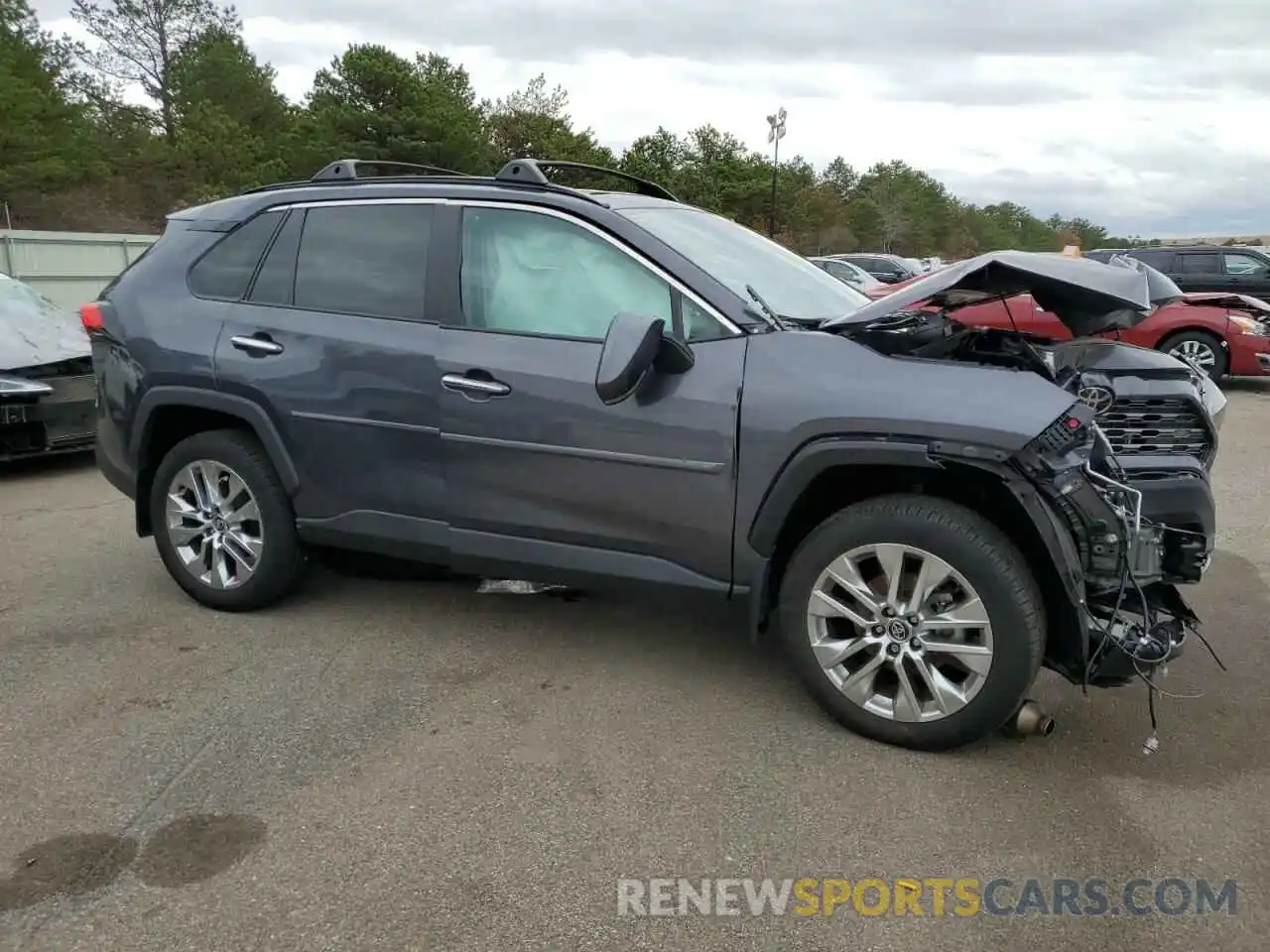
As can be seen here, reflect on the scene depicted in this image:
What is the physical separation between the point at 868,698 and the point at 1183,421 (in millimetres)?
1593

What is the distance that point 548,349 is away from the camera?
11.8 feet

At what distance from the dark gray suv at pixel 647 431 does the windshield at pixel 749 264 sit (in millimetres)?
24

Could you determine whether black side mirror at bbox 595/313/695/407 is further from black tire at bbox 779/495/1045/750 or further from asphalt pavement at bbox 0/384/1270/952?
asphalt pavement at bbox 0/384/1270/952

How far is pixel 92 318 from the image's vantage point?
4.61 m

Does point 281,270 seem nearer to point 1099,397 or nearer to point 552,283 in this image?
point 552,283

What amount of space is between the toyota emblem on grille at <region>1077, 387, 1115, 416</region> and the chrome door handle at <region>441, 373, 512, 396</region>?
2067mm

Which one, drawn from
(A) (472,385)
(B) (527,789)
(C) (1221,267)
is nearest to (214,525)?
(A) (472,385)

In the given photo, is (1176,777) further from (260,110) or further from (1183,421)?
(260,110)

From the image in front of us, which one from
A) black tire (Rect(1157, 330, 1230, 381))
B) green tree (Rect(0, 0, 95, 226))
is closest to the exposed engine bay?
black tire (Rect(1157, 330, 1230, 381))

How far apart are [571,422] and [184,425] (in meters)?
2.08

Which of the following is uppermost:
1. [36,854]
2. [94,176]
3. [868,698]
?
[94,176]

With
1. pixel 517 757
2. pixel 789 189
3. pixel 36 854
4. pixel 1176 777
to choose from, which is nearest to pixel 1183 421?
pixel 1176 777

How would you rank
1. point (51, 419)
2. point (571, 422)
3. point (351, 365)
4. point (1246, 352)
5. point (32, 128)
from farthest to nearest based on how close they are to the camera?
point (32, 128) < point (1246, 352) < point (51, 419) < point (351, 365) < point (571, 422)

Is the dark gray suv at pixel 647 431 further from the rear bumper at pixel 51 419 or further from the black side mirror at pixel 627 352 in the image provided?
the rear bumper at pixel 51 419
